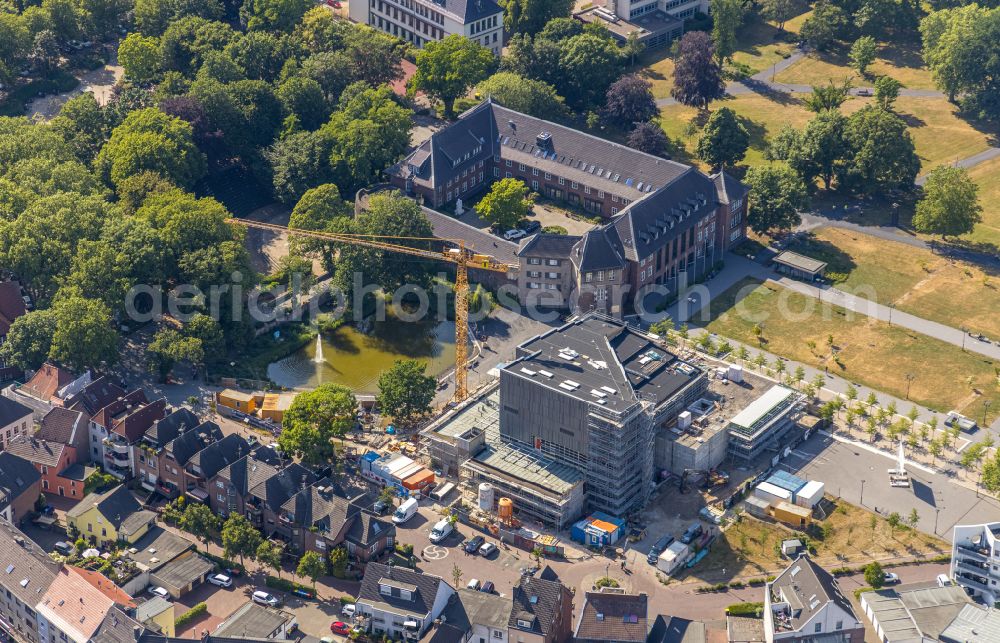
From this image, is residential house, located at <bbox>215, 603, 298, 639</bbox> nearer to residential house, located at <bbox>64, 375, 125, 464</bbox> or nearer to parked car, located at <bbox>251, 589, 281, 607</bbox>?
parked car, located at <bbox>251, 589, 281, 607</bbox>

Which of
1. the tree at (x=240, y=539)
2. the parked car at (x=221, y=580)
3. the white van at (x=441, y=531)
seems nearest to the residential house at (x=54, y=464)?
the tree at (x=240, y=539)

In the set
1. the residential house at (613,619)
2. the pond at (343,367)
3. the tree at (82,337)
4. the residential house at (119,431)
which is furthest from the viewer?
the pond at (343,367)

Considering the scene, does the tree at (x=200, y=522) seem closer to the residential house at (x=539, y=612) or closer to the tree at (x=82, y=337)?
the tree at (x=82, y=337)

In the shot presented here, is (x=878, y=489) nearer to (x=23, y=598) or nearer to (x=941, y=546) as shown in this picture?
(x=941, y=546)

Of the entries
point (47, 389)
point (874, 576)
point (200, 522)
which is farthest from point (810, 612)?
point (47, 389)

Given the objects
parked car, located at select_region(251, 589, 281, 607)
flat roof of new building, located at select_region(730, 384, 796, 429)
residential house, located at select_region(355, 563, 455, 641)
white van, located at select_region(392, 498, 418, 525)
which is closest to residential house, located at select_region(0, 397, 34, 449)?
parked car, located at select_region(251, 589, 281, 607)

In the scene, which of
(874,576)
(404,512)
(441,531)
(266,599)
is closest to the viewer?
(266,599)

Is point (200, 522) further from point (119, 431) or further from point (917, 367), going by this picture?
point (917, 367)
